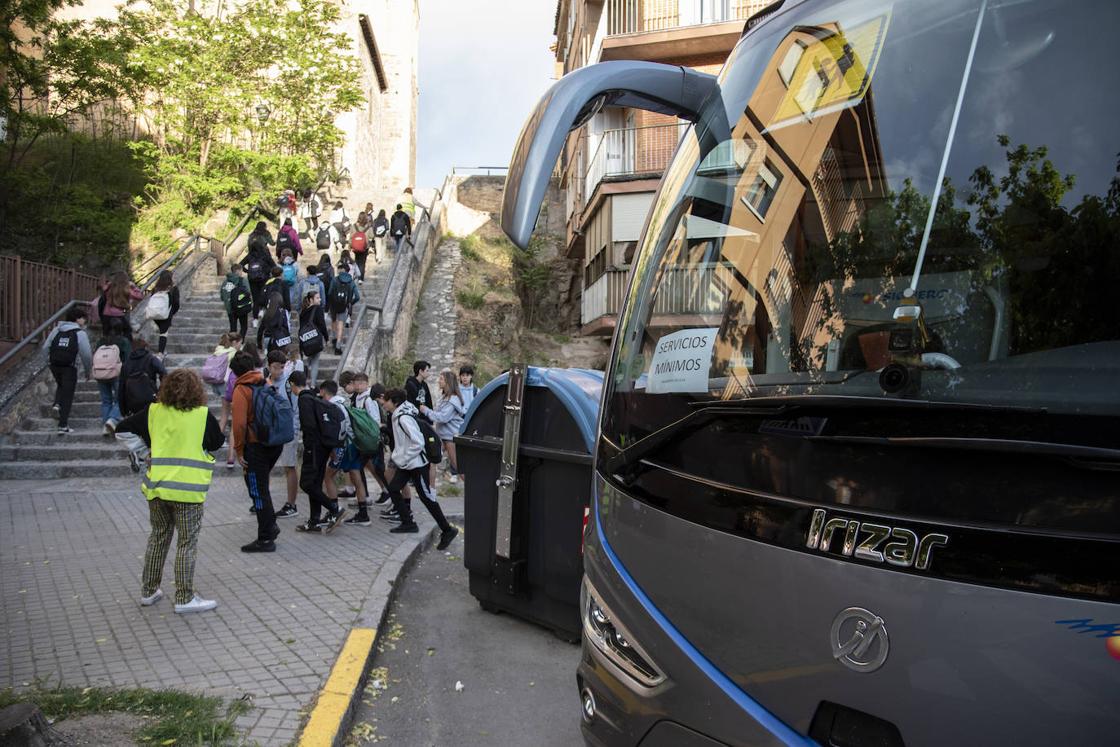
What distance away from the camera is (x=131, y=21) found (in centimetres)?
2111

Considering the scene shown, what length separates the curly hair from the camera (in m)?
5.45

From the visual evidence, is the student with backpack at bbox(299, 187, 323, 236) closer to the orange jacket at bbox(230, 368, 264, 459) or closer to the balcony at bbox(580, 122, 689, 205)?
the balcony at bbox(580, 122, 689, 205)

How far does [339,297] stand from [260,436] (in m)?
8.09

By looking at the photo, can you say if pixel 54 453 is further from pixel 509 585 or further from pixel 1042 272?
pixel 1042 272

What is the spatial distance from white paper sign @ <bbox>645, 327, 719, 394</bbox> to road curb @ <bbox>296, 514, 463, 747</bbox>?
2465mm

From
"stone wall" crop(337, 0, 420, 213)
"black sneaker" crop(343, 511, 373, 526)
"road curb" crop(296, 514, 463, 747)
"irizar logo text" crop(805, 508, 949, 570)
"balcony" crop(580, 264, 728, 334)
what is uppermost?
"stone wall" crop(337, 0, 420, 213)

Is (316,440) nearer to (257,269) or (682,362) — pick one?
(682,362)

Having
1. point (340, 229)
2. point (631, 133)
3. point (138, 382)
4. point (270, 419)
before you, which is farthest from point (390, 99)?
point (270, 419)

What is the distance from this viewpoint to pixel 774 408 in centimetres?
202

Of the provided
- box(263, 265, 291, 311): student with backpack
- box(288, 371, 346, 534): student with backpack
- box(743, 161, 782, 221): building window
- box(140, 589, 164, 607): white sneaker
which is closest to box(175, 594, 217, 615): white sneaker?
box(140, 589, 164, 607): white sneaker

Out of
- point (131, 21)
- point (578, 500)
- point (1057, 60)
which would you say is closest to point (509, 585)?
point (578, 500)

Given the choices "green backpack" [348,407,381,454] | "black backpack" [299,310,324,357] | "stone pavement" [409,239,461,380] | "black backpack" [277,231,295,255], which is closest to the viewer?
"green backpack" [348,407,381,454]

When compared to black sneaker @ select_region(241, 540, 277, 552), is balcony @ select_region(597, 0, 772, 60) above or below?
above

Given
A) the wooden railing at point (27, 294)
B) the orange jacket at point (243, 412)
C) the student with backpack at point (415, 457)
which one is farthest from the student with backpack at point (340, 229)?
the student with backpack at point (415, 457)
